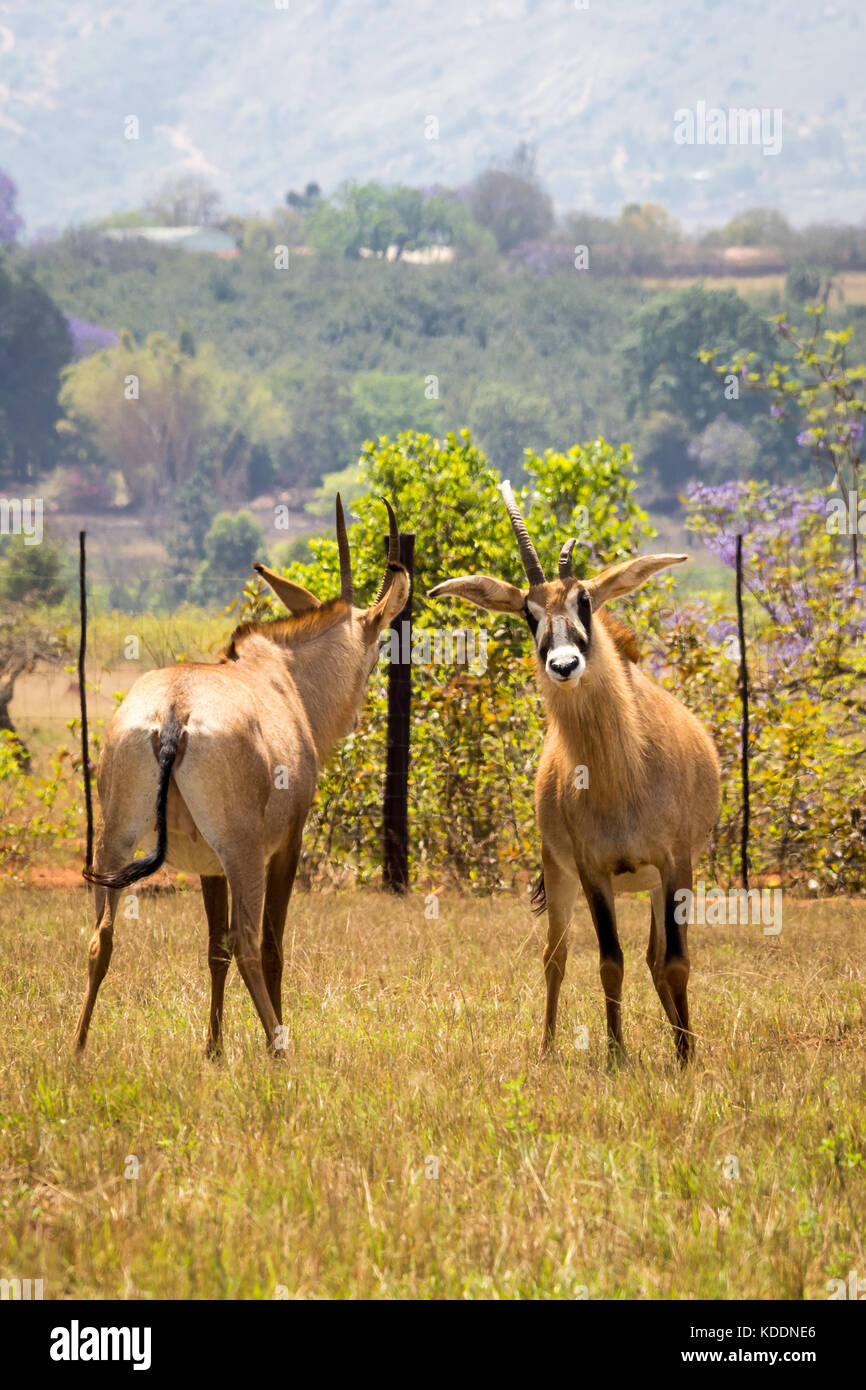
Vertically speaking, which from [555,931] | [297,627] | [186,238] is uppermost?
[186,238]

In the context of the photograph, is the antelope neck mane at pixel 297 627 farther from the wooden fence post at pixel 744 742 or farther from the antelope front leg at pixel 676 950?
the wooden fence post at pixel 744 742

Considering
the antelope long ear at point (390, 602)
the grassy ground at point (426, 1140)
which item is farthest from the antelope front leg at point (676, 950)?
the antelope long ear at point (390, 602)

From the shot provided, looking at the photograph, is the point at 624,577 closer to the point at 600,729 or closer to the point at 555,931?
the point at 600,729

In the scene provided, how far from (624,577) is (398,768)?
4.89 m

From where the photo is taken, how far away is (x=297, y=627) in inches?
255

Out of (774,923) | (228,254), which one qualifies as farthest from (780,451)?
(774,923)

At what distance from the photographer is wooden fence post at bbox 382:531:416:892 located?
408 inches

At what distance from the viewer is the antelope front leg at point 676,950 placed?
570 centimetres

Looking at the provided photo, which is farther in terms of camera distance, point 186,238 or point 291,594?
point 186,238

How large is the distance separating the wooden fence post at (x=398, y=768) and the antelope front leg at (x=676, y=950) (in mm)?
4681

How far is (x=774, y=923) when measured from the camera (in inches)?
347

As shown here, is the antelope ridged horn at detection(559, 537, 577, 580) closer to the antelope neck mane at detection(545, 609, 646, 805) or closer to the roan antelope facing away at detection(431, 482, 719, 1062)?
the roan antelope facing away at detection(431, 482, 719, 1062)

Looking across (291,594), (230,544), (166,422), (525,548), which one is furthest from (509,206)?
(525,548)

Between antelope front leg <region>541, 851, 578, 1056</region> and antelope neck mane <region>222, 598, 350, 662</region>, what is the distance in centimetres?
141
